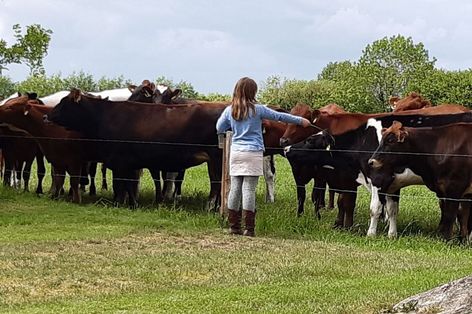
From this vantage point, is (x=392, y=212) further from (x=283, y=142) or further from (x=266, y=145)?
(x=266, y=145)

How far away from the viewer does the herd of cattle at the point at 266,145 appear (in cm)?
1181

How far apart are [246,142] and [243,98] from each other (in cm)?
60

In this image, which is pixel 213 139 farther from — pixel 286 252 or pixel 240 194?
pixel 286 252

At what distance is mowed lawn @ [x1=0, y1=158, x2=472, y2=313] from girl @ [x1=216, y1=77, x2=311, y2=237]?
0.51 m

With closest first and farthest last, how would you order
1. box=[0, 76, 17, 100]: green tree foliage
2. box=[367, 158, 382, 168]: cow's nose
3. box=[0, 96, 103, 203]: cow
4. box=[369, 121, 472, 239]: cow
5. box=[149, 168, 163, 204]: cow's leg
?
box=[369, 121, 472, 239]: cow
box=[367, 158, 382, 168]: cow's nose
box=[0, 96, 103, 203]: cow
box=[149, 168, 163, 204]: cow's leg
box=[0, 76, 17, 100]: green tree foliage

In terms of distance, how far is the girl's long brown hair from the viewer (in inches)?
430

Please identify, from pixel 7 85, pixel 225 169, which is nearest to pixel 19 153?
pixel 225 169

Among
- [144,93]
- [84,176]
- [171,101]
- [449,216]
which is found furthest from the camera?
[171,101]

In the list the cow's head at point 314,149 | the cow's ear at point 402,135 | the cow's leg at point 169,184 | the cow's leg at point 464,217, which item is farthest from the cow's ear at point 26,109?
the cow's leg at point 464,217

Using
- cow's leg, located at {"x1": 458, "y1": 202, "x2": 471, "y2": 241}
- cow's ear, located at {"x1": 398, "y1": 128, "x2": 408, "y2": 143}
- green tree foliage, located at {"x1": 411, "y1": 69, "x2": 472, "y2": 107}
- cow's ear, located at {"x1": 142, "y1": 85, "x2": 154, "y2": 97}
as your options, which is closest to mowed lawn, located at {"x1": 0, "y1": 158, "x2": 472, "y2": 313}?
cow's leg, located at {"x1": 458, "y1": 202, "x2": 471, "y2": 241}

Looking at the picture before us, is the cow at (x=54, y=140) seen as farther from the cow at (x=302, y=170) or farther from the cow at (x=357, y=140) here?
the cow at (x=357, y=140)

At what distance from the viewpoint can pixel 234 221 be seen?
443 inches

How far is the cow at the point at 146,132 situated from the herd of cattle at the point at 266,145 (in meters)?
0.02

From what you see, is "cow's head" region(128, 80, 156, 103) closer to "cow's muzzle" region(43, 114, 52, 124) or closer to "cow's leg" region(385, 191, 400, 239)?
"cow's muzzle" region(43, 114, 52, 124)
